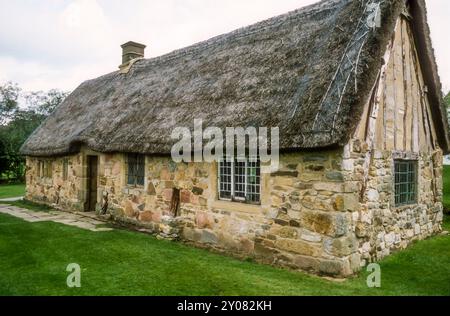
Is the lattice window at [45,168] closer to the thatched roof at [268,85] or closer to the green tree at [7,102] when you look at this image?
the thatched roof at [268,85]

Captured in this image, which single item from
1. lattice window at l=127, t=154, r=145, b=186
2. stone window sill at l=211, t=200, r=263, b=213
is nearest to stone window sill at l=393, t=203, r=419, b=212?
stone window sill at l=211, t=200, r=263, b=213

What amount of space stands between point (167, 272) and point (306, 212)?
2.71m

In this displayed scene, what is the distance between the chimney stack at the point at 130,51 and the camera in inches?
642

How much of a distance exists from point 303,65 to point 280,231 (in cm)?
358

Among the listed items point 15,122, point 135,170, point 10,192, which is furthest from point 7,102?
point 135,170

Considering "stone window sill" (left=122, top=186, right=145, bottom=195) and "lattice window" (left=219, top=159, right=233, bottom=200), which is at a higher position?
"lattice window" (left=219, top=159, right=233, bottom=200)

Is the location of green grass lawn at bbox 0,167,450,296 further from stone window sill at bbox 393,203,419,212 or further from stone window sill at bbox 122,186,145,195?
stone window sill at bbox 122,186,145,195

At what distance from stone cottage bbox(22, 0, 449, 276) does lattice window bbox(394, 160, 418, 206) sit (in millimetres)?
29

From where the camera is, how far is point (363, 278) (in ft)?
20.2

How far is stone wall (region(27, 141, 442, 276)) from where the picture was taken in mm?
6242

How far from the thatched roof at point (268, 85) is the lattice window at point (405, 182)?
2.03 metres

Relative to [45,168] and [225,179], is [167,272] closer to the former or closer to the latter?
[225,179]

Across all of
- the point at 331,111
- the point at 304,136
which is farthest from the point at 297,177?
the point at 331,111

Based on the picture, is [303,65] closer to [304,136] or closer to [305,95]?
[305,95]
